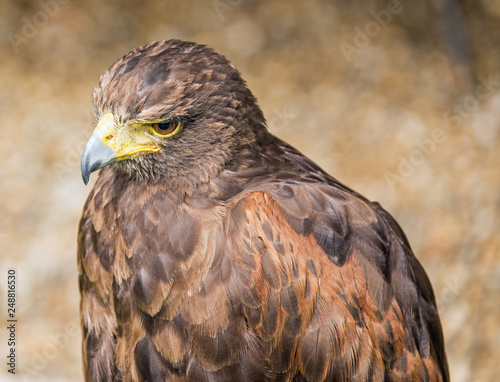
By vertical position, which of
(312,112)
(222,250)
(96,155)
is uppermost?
(312,112)

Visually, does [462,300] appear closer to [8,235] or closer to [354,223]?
[354,223]

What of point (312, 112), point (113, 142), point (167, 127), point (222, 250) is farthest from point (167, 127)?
point (312, 112)

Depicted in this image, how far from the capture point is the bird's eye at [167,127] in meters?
2.74

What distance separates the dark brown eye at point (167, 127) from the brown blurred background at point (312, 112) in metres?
4.08

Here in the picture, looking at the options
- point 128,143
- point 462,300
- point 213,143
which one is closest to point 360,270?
point 213,143

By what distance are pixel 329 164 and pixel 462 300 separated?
1803mm

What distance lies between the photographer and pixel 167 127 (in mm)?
2764

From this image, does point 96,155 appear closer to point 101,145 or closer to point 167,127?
point 101,145

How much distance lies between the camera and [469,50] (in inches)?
262

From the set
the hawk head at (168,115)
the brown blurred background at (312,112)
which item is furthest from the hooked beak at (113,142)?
the brown blurred background at (312,112)

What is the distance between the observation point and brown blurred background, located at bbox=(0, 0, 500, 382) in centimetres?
646

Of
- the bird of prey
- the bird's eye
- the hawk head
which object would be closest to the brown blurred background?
the bird of prey

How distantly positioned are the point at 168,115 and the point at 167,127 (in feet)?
0.27

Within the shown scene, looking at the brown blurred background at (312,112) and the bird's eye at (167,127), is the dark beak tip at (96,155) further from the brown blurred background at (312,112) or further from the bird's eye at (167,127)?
the brown blurred background at (312,112)
